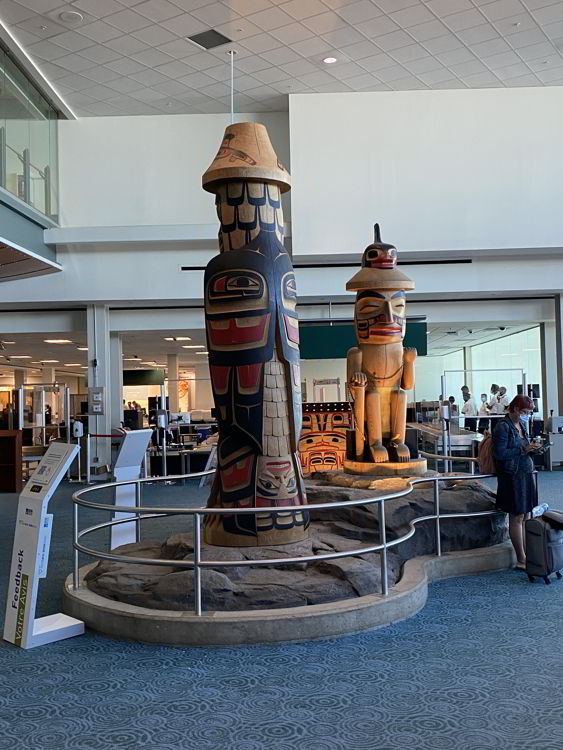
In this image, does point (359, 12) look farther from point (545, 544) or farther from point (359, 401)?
point (545, 544)

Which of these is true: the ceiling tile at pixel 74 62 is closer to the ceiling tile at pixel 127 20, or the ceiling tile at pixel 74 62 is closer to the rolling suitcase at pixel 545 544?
the ceiling tile at pixel 127 20

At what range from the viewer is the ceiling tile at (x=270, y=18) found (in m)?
10.4

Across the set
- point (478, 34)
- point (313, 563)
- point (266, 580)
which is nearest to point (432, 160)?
point (478, 34)

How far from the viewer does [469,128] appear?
1299 centimetres

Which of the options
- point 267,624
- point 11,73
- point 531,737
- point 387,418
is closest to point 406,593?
point 267,624

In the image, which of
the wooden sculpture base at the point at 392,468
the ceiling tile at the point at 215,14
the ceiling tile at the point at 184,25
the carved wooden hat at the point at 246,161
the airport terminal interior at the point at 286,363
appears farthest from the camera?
the ceiling tile at the point at 184,25

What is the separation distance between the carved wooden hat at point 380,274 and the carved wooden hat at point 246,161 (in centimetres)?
225

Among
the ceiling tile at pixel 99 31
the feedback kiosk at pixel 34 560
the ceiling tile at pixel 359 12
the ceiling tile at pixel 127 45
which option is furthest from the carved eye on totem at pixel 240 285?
the ceiling tile at pixel 127 45

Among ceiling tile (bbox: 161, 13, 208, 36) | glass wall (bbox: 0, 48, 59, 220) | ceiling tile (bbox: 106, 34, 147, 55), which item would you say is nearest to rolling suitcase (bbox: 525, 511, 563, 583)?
ceiling tile (bbox: 161, 13, 208, 36)

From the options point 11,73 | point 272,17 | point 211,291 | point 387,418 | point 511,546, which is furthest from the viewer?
point 11,73

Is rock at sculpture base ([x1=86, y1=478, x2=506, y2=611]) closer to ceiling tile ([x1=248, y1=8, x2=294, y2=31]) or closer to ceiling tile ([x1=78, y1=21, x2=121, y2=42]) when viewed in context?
ceiling tile ([x1=248, y1=8, x2=294, y2=31])

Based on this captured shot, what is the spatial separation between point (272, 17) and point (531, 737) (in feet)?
33.2

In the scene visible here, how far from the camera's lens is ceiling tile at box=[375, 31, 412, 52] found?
440 inches

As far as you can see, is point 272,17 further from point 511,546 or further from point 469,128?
point 511,546
